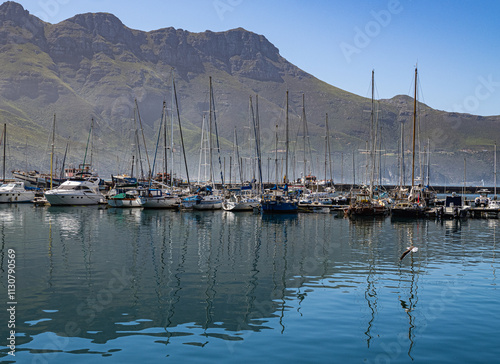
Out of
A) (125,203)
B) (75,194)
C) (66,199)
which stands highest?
(75,194)

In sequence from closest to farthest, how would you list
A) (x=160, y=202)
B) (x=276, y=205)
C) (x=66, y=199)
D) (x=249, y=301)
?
(x=249, y=301) → (x=276, y=205) → (x=160, y=202) → (x=66, y=199)

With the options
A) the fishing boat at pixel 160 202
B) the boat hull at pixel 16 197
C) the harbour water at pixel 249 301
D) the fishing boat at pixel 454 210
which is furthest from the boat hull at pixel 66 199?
the fishing boat at pixel 454 210

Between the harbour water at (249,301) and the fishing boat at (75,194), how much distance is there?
50508mm

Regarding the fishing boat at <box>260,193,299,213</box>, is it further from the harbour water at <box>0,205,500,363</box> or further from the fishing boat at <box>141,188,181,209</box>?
the harbour water at <box>0,205,500,363</box>

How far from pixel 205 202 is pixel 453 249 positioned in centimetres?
5077

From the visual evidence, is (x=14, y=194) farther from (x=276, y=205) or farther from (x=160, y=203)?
(x=276, y=205)

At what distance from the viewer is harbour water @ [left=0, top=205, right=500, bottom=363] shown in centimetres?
1661

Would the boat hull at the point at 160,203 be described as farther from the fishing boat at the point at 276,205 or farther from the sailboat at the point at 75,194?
the fishing boat at the point at 276,205

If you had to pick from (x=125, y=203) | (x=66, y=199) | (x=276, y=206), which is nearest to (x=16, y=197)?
(x=66, y=199)

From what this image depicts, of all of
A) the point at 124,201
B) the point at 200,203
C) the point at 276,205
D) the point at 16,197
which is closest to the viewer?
the point at 276,205

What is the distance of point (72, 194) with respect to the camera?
93.5 m

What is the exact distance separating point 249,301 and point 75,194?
Result: 78.1 metres

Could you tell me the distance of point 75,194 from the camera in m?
93.7

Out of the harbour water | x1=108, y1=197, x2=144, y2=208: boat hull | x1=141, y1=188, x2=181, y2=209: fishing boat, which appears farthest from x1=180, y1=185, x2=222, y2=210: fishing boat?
the harbour water
